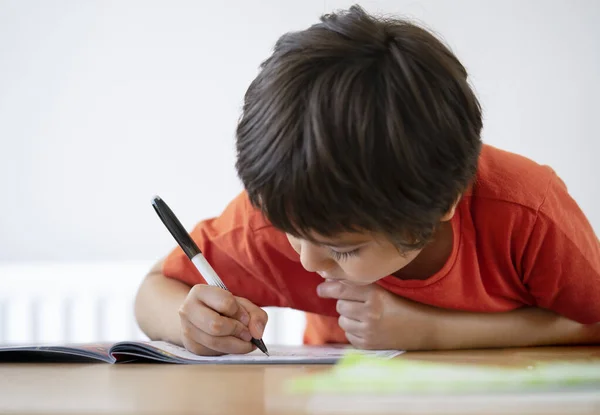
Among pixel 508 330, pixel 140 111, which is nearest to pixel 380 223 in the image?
pixel 508 330

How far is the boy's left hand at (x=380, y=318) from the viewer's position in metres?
0.77

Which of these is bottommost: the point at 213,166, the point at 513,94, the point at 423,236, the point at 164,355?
the point at 164,355

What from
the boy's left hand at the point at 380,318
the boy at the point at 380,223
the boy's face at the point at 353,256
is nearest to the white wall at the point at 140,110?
the boy at the point at 380,223

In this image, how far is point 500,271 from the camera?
2.70 ft

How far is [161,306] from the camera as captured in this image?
2.87 feet

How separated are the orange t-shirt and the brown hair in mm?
177

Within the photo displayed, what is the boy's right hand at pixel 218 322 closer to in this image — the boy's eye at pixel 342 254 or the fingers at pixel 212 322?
the fingers at pixel 212 322

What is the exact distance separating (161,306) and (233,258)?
102 millimetres

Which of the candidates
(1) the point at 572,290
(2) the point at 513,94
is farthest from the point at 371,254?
(2) the point at 513,94

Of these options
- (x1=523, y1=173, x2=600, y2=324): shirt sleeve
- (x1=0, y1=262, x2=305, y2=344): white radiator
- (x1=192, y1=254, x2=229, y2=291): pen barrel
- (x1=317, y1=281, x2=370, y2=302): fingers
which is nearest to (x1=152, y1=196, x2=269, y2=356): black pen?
(x1=192, y1=254, x2=229, y2=291): pen barrel

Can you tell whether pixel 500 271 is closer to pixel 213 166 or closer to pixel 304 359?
pixel 304 359

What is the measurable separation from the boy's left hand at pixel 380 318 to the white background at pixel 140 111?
2.47 feet

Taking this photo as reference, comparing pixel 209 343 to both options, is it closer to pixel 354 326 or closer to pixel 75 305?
pixel 354 326

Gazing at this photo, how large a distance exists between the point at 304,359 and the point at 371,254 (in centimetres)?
11
